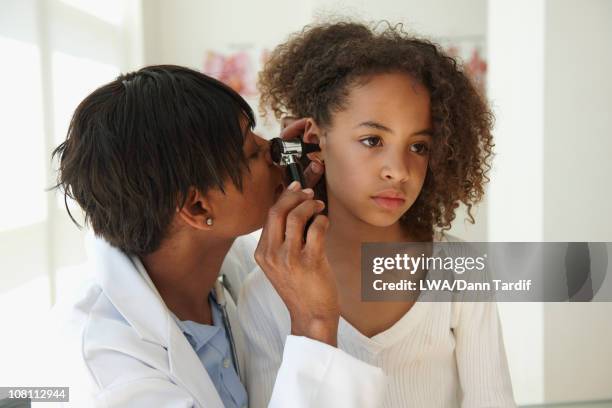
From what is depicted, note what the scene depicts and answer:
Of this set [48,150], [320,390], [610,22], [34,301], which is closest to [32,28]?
[48,150]

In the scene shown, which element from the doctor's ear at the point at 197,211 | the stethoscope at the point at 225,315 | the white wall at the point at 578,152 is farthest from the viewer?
the white wall at the point at 578,152

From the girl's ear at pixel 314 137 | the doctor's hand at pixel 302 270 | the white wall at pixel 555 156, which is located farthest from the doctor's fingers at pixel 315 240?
the white wall at pixel 555 156

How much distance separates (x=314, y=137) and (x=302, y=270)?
312 mm

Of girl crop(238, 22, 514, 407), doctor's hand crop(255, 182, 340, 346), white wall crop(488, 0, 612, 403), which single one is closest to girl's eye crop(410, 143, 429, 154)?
girl crop(238, 22, 514, 407)

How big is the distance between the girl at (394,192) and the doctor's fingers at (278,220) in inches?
5.6

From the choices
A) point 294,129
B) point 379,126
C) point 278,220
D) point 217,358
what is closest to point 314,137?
point 294,129

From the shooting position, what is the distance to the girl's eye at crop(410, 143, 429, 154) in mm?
1016

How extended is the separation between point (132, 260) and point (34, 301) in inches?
39.6

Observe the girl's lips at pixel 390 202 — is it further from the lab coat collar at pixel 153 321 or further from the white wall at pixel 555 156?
the white wall at pixel 555 156

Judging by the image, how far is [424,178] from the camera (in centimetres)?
107

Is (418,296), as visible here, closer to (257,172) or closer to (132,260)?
(257,172)

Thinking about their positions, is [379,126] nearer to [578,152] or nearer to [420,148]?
[420,148]

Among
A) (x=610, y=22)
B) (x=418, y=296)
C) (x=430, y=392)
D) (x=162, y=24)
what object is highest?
(x=162, y=24)

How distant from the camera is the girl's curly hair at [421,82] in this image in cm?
102
